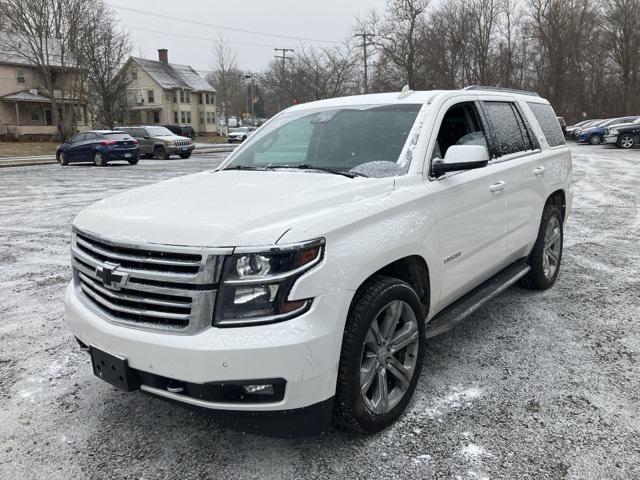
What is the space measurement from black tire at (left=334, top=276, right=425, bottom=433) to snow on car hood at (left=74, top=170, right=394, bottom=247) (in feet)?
1.45

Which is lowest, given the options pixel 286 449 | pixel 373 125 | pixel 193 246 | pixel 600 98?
pixel 286 449

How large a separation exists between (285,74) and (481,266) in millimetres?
57078

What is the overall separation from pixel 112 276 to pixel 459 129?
2.65 m

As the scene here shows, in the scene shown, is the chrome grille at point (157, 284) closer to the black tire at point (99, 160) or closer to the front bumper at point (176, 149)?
the black tire at point (99, 160)

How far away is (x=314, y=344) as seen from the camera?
92.8 inches

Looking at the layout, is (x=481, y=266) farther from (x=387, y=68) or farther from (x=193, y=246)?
(x=387, y=68)

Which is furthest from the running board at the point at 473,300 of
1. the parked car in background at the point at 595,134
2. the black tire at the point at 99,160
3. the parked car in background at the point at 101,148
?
the parked car in background at the point at 595,134

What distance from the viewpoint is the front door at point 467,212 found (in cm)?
342

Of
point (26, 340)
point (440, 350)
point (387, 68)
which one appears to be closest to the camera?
point (440, 350)

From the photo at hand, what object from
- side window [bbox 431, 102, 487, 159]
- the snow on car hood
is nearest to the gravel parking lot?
the snow on car hood

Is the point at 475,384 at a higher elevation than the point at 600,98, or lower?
lower

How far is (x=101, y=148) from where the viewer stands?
2380 centimetres

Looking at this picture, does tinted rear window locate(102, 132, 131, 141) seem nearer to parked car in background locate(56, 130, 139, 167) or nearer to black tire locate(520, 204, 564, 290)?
parked car in background locate(56, 130, 139, 167)

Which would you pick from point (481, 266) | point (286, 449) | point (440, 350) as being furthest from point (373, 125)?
point (286, 449)
